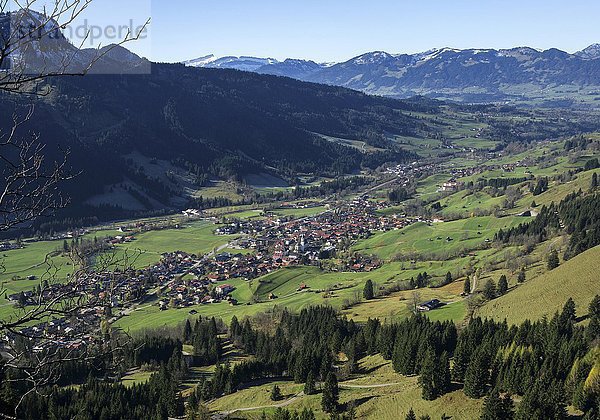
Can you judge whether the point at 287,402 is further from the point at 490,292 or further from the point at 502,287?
the point at 502,287

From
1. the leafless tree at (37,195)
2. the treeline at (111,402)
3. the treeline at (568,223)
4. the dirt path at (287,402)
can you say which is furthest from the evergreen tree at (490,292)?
the leafless tree at (37,195)

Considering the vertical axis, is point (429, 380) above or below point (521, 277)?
below

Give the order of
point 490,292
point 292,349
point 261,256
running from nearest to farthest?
point 292,349 < point 490,292 < point 261,256

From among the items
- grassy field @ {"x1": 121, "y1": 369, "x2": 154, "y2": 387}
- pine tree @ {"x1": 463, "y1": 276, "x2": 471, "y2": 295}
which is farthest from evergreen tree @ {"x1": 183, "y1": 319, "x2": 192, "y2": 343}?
pine tree @ {"x1": 463, "y1": 276, "x2": 471, "y2": 295}

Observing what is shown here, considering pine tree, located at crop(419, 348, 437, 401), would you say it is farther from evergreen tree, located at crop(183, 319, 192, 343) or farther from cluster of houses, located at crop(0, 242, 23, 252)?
cluster of houses, located at crop(0, 242, 23, 252)

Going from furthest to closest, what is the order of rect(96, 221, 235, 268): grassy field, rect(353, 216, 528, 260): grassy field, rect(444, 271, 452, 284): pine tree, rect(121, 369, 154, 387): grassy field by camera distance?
rect(96, 221, 235, 268): grassy field
rect(353, 216, 528, 260): grassy field
rect(444, 271, 452, 284): pine tree
rect(121, 369, 154, 387): grassy field

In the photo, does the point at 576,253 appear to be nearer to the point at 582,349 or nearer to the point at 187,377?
the point at 582,349

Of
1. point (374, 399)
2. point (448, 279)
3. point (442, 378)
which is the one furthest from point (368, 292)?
point (442, 378)
